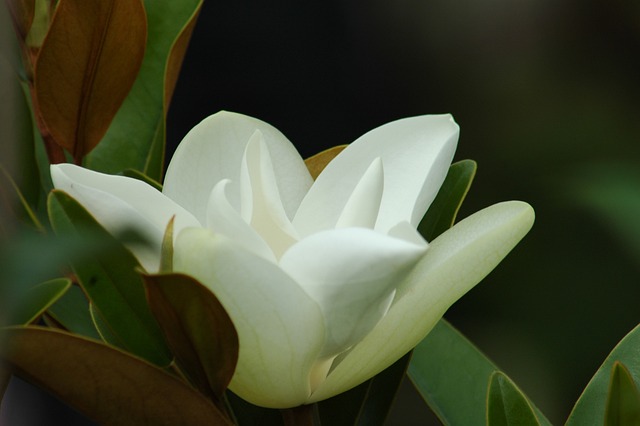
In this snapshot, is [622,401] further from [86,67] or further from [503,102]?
[503,102]

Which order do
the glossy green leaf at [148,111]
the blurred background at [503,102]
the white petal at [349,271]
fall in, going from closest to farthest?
the white petal at [349,271] → the glossy green leaf at [148,111] → the blurred background at [503,102]

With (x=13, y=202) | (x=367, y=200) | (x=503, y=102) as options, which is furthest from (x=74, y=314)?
(x=503, y=102)

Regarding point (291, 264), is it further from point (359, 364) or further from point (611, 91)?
point (611, 91)

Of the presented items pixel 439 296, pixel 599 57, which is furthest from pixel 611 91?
pixel 439 296

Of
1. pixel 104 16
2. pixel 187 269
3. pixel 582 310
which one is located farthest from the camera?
pixel 582 310

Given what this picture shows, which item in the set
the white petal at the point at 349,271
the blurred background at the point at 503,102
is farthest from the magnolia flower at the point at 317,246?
the blurred background at the point at 503,102

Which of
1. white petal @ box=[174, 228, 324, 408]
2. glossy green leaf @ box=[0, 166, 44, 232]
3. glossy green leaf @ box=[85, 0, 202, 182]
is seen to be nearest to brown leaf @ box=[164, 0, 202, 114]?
glossy green leaf @ box=[85, 0, 202, 182]

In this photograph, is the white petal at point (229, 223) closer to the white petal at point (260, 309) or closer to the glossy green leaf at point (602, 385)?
the white petal at point (260, 309)
